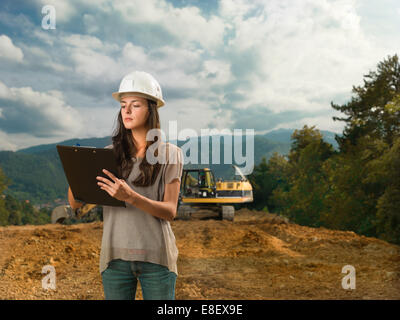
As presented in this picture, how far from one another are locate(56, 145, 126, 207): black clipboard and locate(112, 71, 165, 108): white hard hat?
16.0 inches

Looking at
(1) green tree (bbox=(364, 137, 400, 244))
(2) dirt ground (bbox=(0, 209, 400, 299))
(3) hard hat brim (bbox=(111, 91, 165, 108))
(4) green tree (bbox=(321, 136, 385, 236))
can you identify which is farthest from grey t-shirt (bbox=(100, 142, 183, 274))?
(4) green tree (bbox=(321, 136, 385, 236))

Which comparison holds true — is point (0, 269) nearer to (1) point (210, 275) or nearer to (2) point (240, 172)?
(1) point (210, 275)

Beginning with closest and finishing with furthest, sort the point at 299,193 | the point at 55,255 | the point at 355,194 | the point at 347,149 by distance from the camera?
the point at 55,255, the point at 355,194, the point at 299,193, the point at 347,149

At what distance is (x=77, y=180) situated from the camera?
6.95ft

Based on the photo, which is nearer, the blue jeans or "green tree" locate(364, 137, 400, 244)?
the blue jeans

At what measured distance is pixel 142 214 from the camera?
2086mm

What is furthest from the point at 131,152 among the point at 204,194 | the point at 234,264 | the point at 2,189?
the point at 2,189

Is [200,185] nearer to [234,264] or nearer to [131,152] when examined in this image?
[234,264]

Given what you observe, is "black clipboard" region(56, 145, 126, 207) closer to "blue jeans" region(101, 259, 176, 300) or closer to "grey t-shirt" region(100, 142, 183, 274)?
"grey t-shirt" region(100, 142, 183, 274)

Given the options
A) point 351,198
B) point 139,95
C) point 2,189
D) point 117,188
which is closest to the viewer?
point 117,188

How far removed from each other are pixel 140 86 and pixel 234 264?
8.18 m

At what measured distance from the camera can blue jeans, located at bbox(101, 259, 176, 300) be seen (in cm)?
204
